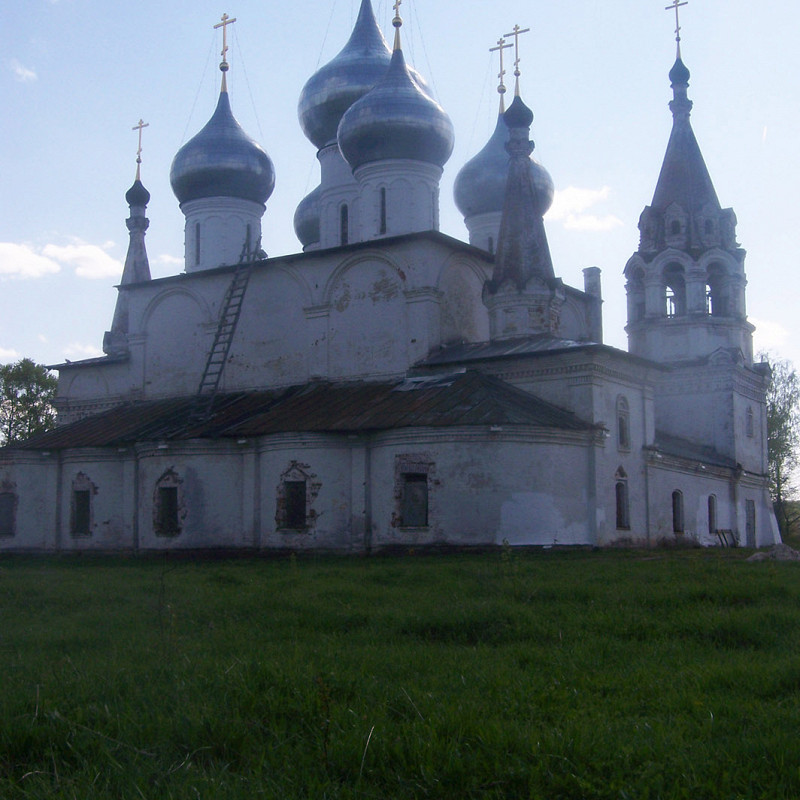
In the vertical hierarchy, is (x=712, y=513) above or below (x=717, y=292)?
below

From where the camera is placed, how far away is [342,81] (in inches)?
979

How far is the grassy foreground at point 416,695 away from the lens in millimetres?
4352

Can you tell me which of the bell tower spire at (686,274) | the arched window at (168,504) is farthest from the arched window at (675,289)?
the arched window at (168,504)

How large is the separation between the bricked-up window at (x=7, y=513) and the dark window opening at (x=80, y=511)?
1.31 meters

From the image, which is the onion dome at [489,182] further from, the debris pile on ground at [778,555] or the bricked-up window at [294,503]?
the debris pile on ground at [778,555]

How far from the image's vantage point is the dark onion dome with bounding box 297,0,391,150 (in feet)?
81.4

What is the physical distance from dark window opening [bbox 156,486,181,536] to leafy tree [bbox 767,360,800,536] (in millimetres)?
21954

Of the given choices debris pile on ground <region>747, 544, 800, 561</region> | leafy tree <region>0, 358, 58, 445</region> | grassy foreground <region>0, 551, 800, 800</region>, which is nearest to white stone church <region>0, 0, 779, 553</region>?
debris pile on ground <region>747, 544, 800, 561</region>

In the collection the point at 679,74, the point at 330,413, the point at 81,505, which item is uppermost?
the point at 679,74

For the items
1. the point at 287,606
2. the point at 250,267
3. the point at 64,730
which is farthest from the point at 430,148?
the point at 64,730

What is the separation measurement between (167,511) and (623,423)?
8.39 meters

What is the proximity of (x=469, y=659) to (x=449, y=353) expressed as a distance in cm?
1353

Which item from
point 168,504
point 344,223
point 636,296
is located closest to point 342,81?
point 344,223

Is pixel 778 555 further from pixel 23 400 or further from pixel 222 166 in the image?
pixel 23 400
